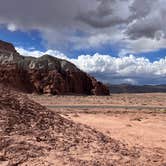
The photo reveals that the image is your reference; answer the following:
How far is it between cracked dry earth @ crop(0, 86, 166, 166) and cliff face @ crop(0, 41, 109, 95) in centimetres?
6760

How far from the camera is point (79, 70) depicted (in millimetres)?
89938

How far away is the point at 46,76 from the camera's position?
272 feet

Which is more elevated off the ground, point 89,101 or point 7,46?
point 7,46

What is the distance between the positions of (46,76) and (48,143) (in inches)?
2850

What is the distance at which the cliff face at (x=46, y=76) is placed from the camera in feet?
267

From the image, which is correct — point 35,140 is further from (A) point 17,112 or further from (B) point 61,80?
(B) point 61,80

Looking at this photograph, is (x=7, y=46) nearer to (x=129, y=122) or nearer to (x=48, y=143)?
(x=129, y=122)

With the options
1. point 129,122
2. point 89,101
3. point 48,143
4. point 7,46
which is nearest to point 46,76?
point 89,101

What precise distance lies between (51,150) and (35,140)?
0.55 meters

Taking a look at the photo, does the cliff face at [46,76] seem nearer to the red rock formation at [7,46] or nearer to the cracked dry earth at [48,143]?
the red rock formation at [7,46]

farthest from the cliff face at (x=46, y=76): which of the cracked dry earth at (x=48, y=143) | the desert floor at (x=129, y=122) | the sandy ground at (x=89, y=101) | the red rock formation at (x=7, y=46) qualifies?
the cracked dry earth at (x=48, y=143)

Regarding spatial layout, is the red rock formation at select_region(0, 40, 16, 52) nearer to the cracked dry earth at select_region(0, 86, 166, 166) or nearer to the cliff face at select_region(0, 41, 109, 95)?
the cliff face at select_region(0, 41, 109, 95)

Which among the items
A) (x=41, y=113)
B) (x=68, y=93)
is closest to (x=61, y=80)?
(x=68, y=93)

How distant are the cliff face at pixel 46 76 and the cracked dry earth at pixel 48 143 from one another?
222 feet
